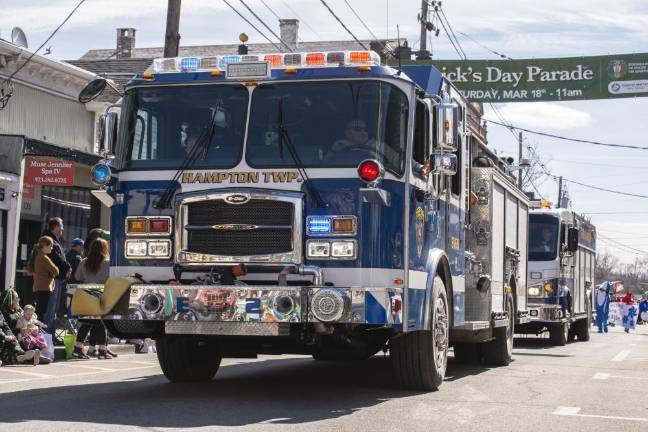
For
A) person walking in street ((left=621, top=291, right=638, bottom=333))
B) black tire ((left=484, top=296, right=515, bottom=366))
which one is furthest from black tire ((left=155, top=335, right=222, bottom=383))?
person walking in street ((left=621, top=291, right=638, bottom=333))

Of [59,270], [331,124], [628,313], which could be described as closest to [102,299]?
[331,124]

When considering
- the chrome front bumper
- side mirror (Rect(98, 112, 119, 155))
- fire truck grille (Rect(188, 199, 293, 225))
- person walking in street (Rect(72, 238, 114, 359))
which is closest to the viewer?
the chrome front bumper

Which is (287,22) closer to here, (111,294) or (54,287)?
(54,287)

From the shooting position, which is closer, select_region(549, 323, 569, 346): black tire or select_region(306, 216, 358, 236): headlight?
select_region(306, 216, 358, 236): headlight

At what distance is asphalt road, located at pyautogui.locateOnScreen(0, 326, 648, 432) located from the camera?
8.74 meters

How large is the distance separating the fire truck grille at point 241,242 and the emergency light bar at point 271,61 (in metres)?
1.46

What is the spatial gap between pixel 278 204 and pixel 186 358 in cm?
257

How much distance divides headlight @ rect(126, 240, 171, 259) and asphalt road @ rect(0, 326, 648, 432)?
1276 millimetres

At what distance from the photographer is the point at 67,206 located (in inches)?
933

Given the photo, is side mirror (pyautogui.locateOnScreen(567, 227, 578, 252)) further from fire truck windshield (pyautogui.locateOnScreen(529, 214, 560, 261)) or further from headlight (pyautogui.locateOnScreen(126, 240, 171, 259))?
headlight (pyautogui.locateOnScreen(126, 240, 171, 259))

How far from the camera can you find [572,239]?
76.1ft

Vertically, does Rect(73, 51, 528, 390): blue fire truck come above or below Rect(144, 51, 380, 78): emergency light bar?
below

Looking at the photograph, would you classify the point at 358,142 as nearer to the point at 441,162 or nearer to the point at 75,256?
the point at 441,162

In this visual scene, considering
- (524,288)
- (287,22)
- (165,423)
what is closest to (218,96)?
(165,423)
